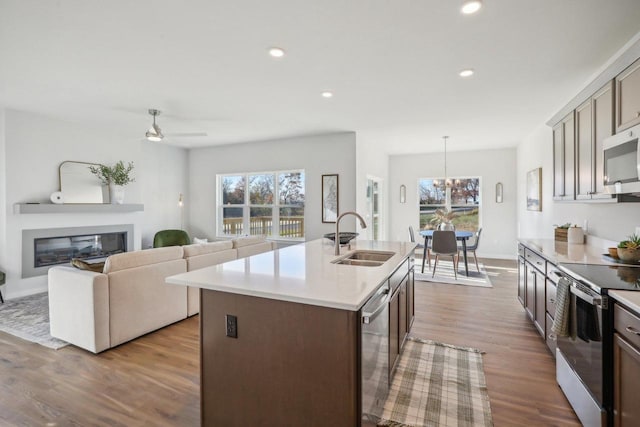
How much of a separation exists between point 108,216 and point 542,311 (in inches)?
251

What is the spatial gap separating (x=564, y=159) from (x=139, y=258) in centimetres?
452

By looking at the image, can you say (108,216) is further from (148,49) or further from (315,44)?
(315,44)

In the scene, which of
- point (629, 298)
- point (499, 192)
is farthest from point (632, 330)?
point (499, 192)

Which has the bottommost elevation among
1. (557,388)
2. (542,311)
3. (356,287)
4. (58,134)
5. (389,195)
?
(557,388)

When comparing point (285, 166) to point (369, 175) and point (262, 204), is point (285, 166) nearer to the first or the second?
point (262, 204)

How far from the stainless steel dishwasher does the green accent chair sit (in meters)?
5.43

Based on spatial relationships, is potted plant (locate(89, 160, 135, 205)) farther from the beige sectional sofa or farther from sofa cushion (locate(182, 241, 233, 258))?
the beige sectional sofa

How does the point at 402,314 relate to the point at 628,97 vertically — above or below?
below

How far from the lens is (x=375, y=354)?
5.81ft

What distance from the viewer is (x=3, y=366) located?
259cm


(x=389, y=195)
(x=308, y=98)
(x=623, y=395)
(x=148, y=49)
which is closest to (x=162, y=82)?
(x=148, y=49)

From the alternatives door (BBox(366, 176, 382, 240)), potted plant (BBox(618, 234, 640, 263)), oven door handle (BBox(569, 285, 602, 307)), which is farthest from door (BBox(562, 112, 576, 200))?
door (BBox(366, 176, 382, 240))

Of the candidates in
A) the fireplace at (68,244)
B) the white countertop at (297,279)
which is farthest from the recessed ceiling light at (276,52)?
the fireplace at (68,244)

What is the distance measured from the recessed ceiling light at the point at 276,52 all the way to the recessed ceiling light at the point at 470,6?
1407mm
